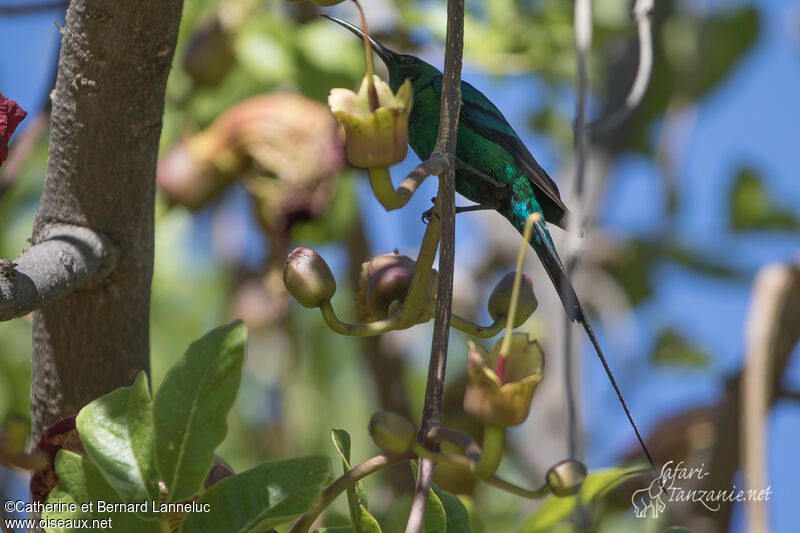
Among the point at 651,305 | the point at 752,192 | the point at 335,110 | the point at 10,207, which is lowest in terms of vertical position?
the point at 335,110

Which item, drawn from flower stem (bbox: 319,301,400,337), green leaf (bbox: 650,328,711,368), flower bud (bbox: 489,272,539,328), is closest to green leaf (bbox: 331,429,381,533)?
flower stem (bbox: 319,301,400,337)

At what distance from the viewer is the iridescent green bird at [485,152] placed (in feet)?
6.19

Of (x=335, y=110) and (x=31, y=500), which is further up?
(x=335, y=110)

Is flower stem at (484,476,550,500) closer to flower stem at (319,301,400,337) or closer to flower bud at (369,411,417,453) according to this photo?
flower bud at (369,411,417,453)

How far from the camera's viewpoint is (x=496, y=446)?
848mm

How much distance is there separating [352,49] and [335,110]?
1641 millimetres

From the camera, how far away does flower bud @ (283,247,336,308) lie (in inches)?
42.0

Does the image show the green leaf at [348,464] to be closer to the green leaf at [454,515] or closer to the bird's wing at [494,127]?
the green leaf at [454,515]

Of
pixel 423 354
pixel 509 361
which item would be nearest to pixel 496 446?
pixel 509 361

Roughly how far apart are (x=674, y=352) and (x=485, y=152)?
6.14 ft

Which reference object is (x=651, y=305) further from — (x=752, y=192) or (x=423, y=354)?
(x=423, y=354)

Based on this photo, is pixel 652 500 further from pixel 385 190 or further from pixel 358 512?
pixel 385 190

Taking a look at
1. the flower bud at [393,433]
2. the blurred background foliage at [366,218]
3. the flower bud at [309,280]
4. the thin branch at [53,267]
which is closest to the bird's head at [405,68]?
the blurred background foliage at [366,218]

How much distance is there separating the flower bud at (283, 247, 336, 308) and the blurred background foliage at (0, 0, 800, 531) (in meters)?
0.93
